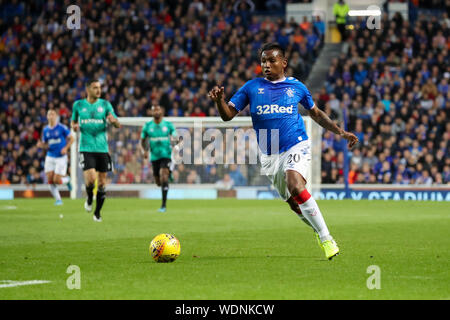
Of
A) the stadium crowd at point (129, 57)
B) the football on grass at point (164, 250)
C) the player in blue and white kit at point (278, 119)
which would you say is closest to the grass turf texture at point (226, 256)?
the football on grass at point (164, 250)

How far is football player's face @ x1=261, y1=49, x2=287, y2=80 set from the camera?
936 cm

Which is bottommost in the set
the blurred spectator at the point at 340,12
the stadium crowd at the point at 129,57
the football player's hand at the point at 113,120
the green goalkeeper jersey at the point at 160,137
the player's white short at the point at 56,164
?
the player's white short at the point at 56,164

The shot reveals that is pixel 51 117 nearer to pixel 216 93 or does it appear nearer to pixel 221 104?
pixel 221 104

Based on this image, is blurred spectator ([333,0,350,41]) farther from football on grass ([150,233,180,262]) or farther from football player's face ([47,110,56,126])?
football on grass ([150,233,180,262])

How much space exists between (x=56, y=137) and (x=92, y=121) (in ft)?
23.5

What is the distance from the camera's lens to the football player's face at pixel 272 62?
30.7 ft

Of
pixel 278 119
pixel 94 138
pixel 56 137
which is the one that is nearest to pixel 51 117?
pixel 56 137

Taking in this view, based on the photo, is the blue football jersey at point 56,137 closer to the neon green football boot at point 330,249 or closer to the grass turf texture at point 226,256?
the grass turf texture at point 226,256

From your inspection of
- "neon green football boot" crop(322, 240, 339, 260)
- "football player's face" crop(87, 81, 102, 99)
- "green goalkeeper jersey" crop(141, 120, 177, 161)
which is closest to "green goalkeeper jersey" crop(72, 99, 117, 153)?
"football player's face" crop(87, 81, 102, 99)

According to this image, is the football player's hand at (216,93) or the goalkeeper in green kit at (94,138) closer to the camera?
the football player's hand at (216,93)

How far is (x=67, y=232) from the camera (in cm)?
1286

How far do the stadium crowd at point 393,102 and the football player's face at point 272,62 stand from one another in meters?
Result: 16.0

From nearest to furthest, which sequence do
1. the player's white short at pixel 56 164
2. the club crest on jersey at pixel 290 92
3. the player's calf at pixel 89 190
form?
1. the club crest on jersey at pixel 290 92
2. the player's calf at pixel 89 190
3. the player's white short at pixel 56 164

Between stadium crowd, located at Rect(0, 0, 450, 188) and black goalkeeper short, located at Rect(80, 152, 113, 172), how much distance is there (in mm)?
10011
